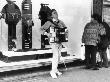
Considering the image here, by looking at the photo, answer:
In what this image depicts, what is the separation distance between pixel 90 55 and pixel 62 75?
5.16 feet

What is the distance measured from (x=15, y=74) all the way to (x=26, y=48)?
1448 millimetres

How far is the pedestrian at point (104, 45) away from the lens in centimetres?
995

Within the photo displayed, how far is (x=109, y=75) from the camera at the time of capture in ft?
29.6

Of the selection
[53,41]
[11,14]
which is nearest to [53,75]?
[53,41]

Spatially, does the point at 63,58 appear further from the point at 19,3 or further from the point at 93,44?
the point at 19,3

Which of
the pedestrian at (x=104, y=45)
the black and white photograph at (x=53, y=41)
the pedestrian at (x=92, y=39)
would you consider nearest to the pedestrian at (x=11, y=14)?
the black and white photograph at (x=53, y=41)

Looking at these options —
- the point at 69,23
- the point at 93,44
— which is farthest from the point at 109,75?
the point at 69,23

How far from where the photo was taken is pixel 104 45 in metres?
9.97

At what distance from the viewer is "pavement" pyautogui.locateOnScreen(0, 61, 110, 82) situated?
821cm

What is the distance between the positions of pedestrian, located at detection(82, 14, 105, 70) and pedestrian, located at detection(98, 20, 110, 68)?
0.33 metres

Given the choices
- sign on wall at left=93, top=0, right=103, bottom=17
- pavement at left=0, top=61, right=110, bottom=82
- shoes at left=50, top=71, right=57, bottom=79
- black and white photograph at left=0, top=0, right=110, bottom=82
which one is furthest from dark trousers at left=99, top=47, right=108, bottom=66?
shoes at left=50, top=71, right=57, bottom=79

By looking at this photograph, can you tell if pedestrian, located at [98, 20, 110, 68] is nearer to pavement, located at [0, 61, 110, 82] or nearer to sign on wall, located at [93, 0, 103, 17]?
pavement, located at [0, 61, 110, 82]

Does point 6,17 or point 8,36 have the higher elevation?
point 6,17

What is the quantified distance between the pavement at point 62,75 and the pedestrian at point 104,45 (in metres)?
0.45
